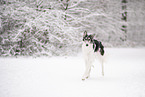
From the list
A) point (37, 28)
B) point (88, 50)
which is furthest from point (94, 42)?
point (37, 28)

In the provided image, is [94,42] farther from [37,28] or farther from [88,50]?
[37,28]

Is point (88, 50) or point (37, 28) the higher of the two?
point (37, 28)

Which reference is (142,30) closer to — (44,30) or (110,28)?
(110,28)

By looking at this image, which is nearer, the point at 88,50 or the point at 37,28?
the point at 88,50

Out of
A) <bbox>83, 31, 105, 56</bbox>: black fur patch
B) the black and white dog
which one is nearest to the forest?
<bbox>83, 31, 105, 56</bbox>: black fur patch

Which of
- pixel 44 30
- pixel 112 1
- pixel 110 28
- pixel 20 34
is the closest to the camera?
pixel 20 34

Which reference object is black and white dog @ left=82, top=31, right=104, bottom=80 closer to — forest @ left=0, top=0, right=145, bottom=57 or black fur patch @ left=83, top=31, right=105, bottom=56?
black fur patch @ left=83, top=31, right=105, bottom=56

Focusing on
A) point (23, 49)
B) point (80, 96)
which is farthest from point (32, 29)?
point (80, 96)

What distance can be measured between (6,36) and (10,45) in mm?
599

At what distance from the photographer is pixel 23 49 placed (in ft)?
27.4

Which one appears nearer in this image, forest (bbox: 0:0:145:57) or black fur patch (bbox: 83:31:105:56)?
black fur patch (bbox: 83:31:105:56)

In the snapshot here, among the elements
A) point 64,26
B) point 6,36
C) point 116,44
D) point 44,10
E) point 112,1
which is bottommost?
point 116,44

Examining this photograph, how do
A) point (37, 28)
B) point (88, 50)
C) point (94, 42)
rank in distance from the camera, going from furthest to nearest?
point (37, 28) → point (94, 42) → point (88, 50)

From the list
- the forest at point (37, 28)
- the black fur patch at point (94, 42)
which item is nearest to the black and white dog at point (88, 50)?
the black fur patch at point (94, 42)
